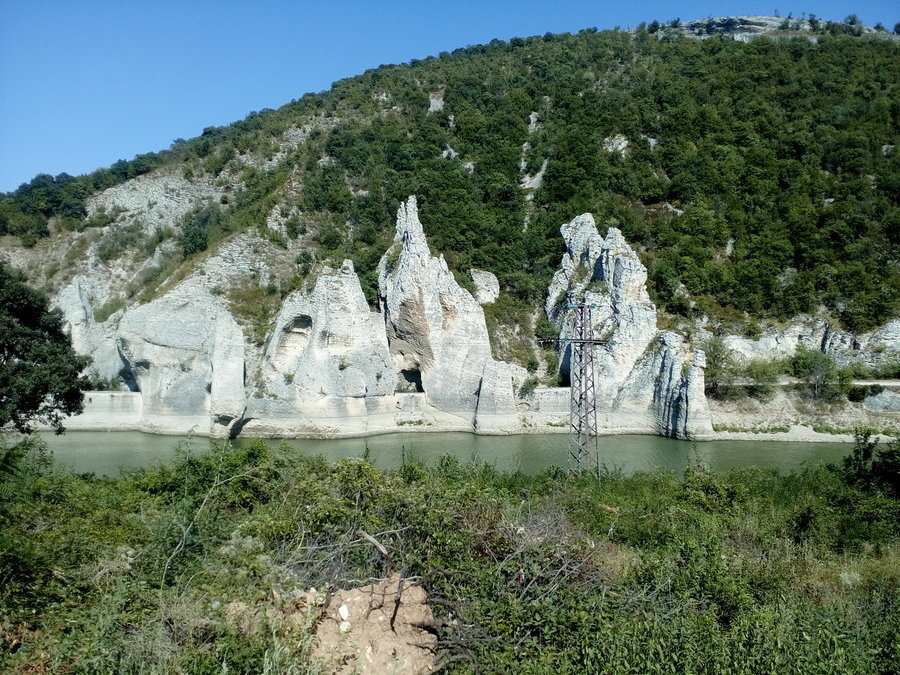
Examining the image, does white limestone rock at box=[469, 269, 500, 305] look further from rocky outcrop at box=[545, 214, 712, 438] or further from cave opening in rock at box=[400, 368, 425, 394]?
cave opening in rock at box=[400, 368, 425, 394]

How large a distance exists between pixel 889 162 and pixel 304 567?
56253 millimetres

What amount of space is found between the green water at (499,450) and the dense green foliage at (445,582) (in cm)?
1425

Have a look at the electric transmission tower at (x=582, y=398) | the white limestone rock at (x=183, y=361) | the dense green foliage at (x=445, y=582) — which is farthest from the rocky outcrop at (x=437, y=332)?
the dense green foliage at (x=445, y=582)

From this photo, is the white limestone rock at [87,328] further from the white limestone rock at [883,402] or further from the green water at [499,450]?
the white limestone rock at [883,402]

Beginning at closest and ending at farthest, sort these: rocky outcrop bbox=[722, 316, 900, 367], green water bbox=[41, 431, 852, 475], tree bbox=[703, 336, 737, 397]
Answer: green water bbox=[41, 431, 852, 475] < tree bbox=[703, 336, 737, 397] < rocky outcrop bbox=[722, 316, 900, 367]

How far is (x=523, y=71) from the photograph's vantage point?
66.3 metres

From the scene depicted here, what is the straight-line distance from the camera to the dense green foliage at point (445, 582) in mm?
5496

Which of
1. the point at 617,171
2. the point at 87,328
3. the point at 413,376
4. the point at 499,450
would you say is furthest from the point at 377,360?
the point at 617,171

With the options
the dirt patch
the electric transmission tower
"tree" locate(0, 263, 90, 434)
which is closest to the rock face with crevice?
the electric transmission tower

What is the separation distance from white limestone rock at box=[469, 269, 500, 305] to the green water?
1169 centimetres

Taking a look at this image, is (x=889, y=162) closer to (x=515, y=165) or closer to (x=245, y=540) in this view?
(x=515, y=165)

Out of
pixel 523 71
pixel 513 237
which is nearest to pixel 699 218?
pixel 513 237

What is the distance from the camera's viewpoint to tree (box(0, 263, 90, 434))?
15.0 m

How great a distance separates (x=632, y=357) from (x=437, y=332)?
1147 cm
